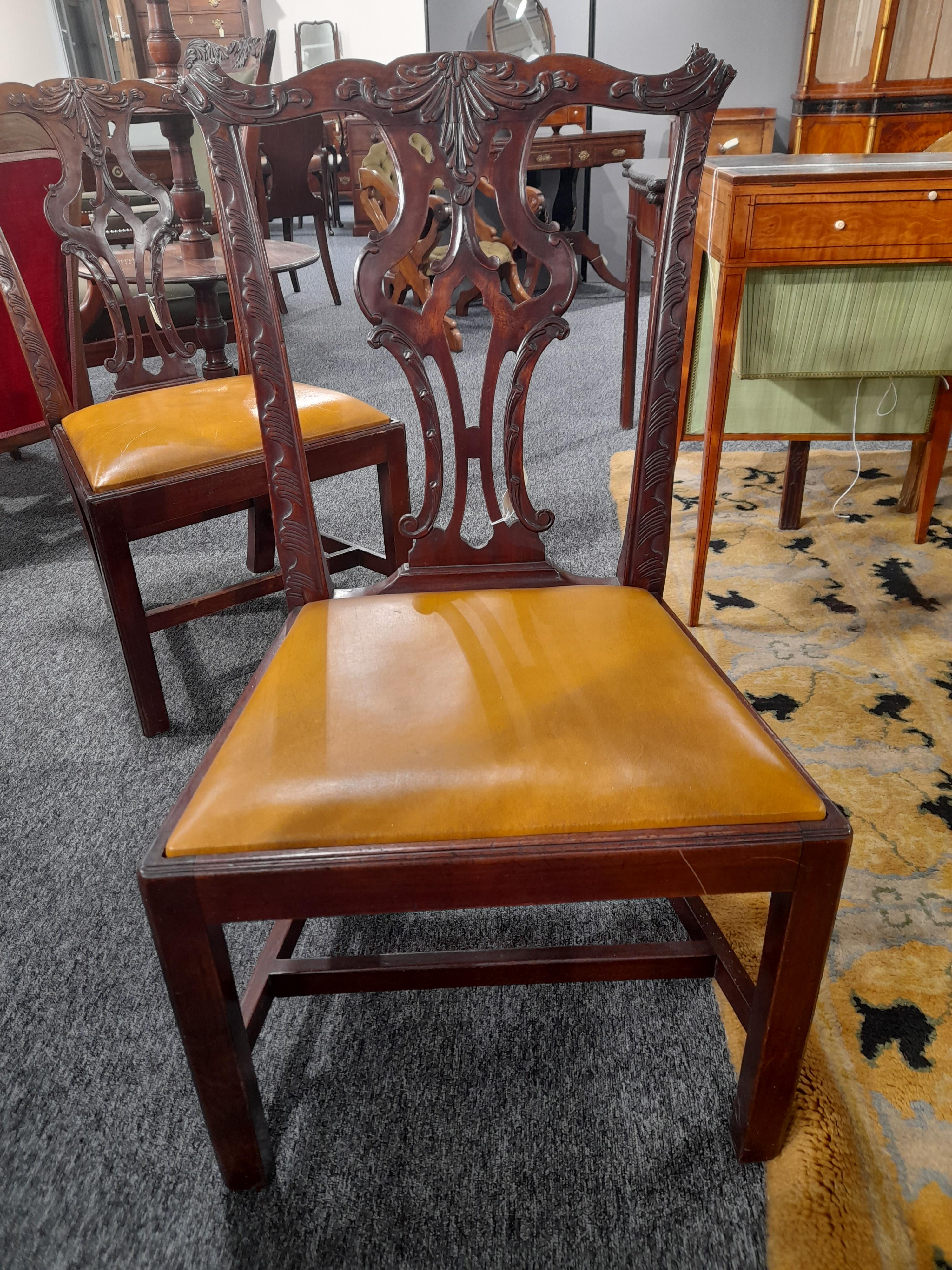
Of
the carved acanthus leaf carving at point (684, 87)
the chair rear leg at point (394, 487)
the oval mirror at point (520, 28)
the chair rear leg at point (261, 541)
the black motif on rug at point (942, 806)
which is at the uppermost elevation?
the oval mirror at point (520, 28)

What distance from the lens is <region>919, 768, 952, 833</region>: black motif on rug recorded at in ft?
4.31

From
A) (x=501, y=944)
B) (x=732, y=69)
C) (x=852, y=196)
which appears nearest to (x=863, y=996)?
(x=501, y=944)

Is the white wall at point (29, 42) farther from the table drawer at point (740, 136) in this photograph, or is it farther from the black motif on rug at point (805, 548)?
the black motif on rug at point (805, 548)

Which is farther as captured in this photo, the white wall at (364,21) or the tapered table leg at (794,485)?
the white wall at (364,21)

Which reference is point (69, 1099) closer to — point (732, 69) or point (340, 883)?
point (340, 883)

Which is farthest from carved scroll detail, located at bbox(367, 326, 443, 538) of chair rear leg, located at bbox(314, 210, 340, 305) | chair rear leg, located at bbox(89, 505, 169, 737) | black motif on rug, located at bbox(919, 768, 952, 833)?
chair rear leg, located at bbox(314, 210, 340, 305)

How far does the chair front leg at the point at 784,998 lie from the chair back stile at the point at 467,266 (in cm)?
44

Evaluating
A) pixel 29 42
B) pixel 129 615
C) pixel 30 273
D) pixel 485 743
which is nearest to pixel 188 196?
pixel 30 273

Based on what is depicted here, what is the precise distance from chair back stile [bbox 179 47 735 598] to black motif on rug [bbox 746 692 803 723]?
23.9 inches

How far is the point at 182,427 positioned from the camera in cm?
153

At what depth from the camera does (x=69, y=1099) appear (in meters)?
0.97

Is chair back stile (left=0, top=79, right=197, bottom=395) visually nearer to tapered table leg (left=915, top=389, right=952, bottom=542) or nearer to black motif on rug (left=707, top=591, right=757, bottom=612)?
black motif on rug (left=707, top=591, right=757, bottom=612)

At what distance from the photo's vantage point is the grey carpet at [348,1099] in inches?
33.1

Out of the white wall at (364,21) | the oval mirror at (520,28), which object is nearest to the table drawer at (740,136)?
the oval mirror at (520,28)
